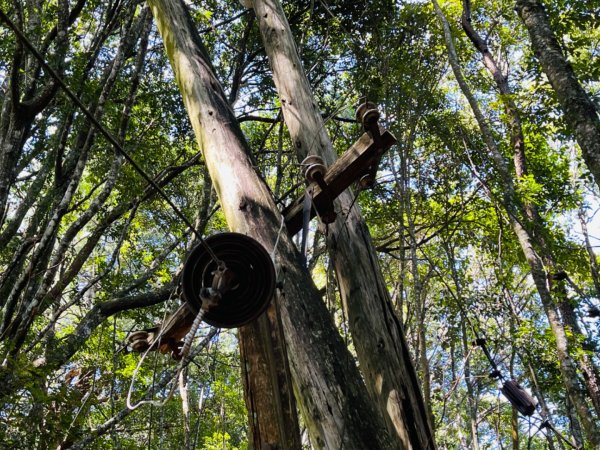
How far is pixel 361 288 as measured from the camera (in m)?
3.37

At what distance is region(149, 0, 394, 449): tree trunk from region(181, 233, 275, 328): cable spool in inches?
4.6

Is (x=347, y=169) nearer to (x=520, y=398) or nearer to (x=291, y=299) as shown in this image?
(x=291, y=299)

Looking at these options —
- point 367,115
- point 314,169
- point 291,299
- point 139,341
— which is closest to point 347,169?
point 314,169

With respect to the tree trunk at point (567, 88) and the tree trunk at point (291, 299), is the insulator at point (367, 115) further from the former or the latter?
the tree trunk at point (567, 88)

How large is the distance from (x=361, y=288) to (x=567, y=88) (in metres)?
2.56

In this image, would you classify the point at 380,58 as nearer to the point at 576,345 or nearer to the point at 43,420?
the point at 576,345

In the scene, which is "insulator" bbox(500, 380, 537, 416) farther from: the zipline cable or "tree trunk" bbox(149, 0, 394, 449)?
the zipline cable

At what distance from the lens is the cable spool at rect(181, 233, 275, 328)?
1933mm

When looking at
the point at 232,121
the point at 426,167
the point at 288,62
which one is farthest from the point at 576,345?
the point at 232,121

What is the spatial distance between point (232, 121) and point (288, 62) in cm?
140

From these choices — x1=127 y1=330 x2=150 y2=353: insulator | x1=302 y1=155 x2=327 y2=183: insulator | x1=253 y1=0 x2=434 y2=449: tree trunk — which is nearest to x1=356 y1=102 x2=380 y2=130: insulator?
x1=302 y1=155 x2=327 y2=183: insulator

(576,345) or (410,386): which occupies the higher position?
(576,345)

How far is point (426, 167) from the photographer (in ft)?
28.6

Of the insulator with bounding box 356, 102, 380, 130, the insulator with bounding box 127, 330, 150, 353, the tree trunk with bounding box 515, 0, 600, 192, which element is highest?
the tree trunk with bounding box 515, 0, 600, 192
